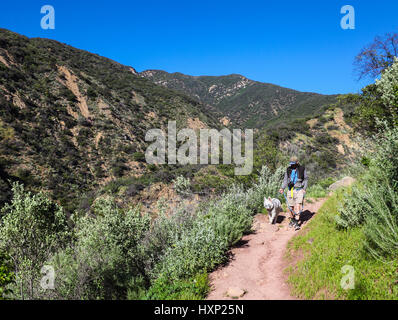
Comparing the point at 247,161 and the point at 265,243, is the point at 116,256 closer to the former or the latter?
the point at 265,243

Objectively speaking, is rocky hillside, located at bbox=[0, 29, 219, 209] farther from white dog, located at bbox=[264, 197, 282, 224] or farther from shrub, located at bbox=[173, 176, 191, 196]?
white dog, located at bbox=[264, 197, 282, 224]

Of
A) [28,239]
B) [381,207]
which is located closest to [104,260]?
[28,239]

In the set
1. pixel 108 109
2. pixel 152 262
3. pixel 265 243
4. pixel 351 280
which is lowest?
pixel 152 262

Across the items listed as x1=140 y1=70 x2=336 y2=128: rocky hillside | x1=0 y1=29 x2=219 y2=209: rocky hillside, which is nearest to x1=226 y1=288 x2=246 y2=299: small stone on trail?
x1=0 y1=29 x2=219 y2=209: rocky hillside

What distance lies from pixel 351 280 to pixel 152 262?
398 centimetres

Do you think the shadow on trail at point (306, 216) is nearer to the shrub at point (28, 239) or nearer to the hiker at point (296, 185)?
the hiker at point (296, 185)

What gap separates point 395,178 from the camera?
139 inches

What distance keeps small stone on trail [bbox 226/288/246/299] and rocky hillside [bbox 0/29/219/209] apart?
16.0m

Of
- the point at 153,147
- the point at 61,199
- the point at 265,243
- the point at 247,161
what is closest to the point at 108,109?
the point at 153,147

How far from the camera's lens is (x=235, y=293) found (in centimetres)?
342

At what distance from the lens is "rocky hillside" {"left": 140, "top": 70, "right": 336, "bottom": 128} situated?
224 feet

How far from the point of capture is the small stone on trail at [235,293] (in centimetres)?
338

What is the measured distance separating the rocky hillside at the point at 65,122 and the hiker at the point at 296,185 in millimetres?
14646

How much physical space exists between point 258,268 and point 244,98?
3600 inches
